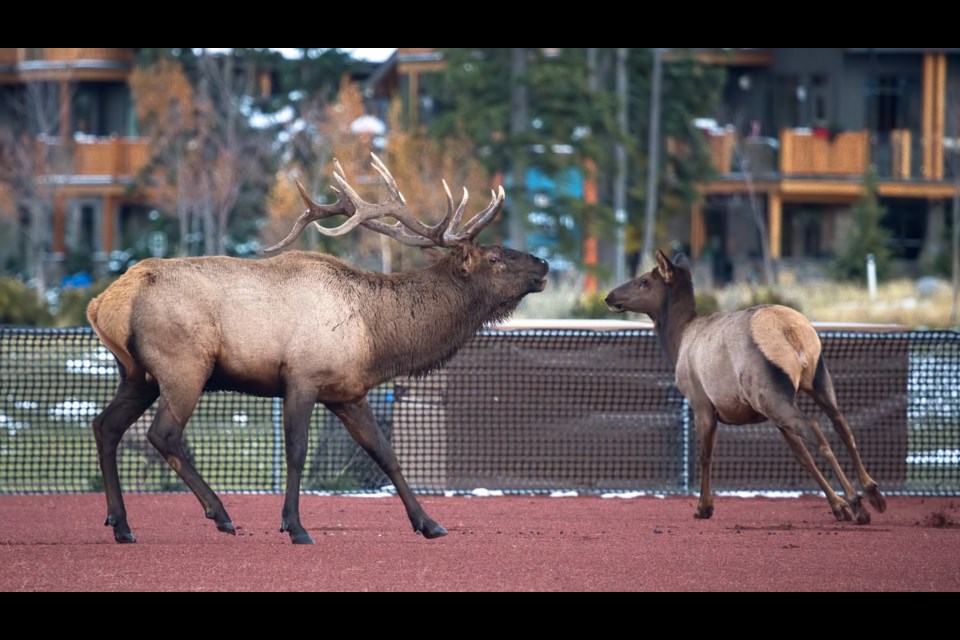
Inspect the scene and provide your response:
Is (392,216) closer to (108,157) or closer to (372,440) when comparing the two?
(372,440)

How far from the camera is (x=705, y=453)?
44.0 ft

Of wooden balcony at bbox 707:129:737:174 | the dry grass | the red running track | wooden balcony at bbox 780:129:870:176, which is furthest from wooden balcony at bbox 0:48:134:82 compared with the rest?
Answer: the red running track

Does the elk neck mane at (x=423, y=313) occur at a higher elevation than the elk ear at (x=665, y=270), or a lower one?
lower

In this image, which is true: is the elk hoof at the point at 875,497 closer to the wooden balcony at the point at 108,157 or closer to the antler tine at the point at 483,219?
the antler tine at the point at 483,219

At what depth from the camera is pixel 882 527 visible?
12.7 m

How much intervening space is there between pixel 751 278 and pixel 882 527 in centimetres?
2653

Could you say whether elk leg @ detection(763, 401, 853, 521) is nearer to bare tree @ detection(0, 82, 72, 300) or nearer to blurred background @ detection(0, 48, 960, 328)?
blurred background @ detection(0, 48, 960, 328)

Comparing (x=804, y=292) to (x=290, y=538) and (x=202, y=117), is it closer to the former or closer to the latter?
(x=202, y=117)

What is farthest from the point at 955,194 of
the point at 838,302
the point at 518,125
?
the point at 518,125

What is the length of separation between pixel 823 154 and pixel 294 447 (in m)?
33.0

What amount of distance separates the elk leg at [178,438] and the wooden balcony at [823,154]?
32710mm

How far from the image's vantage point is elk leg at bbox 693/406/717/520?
13281mm

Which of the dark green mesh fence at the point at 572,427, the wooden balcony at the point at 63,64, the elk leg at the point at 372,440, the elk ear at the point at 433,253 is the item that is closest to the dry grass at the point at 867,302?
the dark green mesh fence at the point at 572,427

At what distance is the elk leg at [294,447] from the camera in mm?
11352
